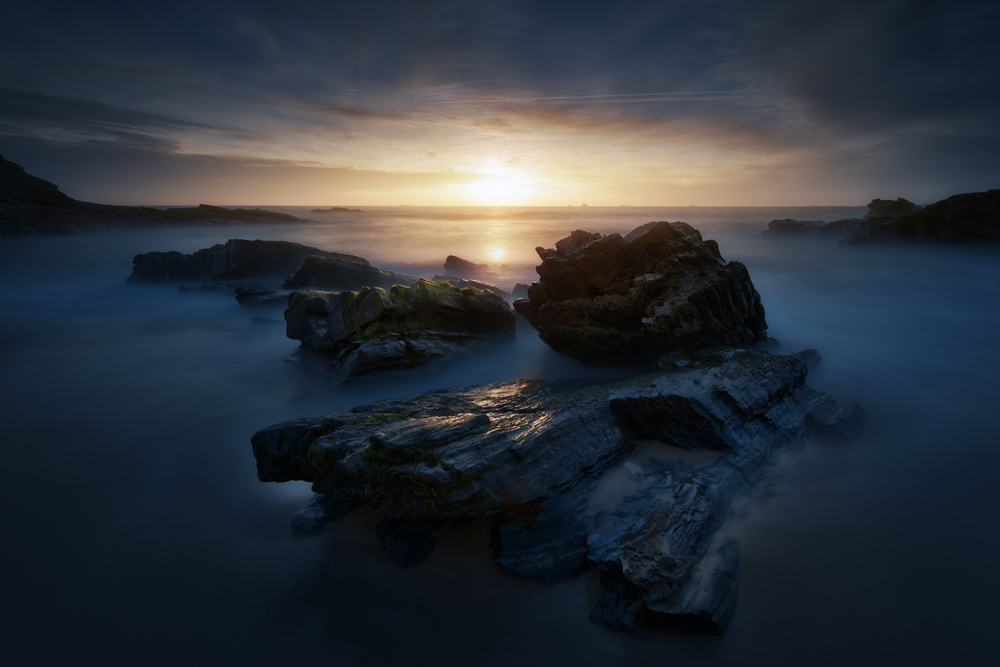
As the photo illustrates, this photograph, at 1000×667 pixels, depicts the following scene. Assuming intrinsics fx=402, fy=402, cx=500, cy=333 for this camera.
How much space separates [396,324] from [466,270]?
66.8ft

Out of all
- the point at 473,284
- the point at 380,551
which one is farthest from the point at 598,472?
the point at 473,284

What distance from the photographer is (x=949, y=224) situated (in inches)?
1270

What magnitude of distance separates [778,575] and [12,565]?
11028 mm

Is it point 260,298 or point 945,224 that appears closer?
point 260,298

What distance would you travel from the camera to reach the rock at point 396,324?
11969 millimetres

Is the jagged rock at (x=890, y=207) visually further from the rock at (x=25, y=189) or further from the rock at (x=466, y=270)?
the rock at (x=25, y=189)

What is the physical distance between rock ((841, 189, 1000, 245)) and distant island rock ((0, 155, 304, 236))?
3533 inches

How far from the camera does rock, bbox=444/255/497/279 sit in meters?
32.2

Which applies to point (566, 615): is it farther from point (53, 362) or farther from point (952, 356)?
point (53, 362)

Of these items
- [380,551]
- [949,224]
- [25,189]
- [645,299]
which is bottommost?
[380,551]

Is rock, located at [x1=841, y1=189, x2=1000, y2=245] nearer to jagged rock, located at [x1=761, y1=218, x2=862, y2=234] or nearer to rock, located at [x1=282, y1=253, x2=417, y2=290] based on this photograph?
jagged rock, located at [x1=761, y1=218, x2=862, y2=234]

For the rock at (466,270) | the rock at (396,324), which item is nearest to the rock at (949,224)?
the rock at (466,270)

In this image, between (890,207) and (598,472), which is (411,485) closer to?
(598,472)

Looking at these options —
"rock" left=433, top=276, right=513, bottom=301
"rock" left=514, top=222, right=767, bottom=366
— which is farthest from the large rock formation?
"rock" left=433, top=276, right=513, bottom=301
